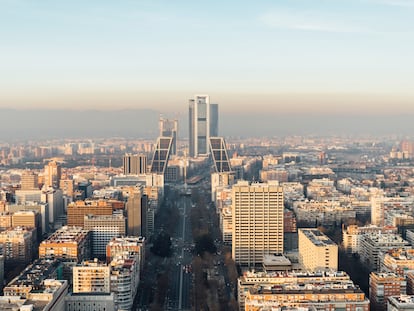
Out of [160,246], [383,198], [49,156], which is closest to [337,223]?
[383,198]

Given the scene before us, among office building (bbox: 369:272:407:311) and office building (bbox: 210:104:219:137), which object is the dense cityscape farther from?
office building (bbox: 210:104:219:137)

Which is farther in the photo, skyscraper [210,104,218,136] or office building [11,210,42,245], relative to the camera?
skyscraper [210,104,218,136]

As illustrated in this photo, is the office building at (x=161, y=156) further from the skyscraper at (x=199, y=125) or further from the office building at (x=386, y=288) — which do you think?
the office building at (x=386, y=288)

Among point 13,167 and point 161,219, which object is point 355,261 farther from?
point 13,167

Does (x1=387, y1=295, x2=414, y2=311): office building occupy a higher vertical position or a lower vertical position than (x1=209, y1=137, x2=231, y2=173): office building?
lower

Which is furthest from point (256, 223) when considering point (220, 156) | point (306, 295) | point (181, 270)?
point (220, 156)

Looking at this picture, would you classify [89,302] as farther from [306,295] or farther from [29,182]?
[29,182]

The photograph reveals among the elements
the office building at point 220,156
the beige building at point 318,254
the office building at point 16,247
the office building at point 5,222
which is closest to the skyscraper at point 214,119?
the office building at point 220,156

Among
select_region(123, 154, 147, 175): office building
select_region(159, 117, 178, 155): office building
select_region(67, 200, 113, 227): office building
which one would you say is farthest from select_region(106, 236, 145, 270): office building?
select_region(159, 117, 178, 155): office building
